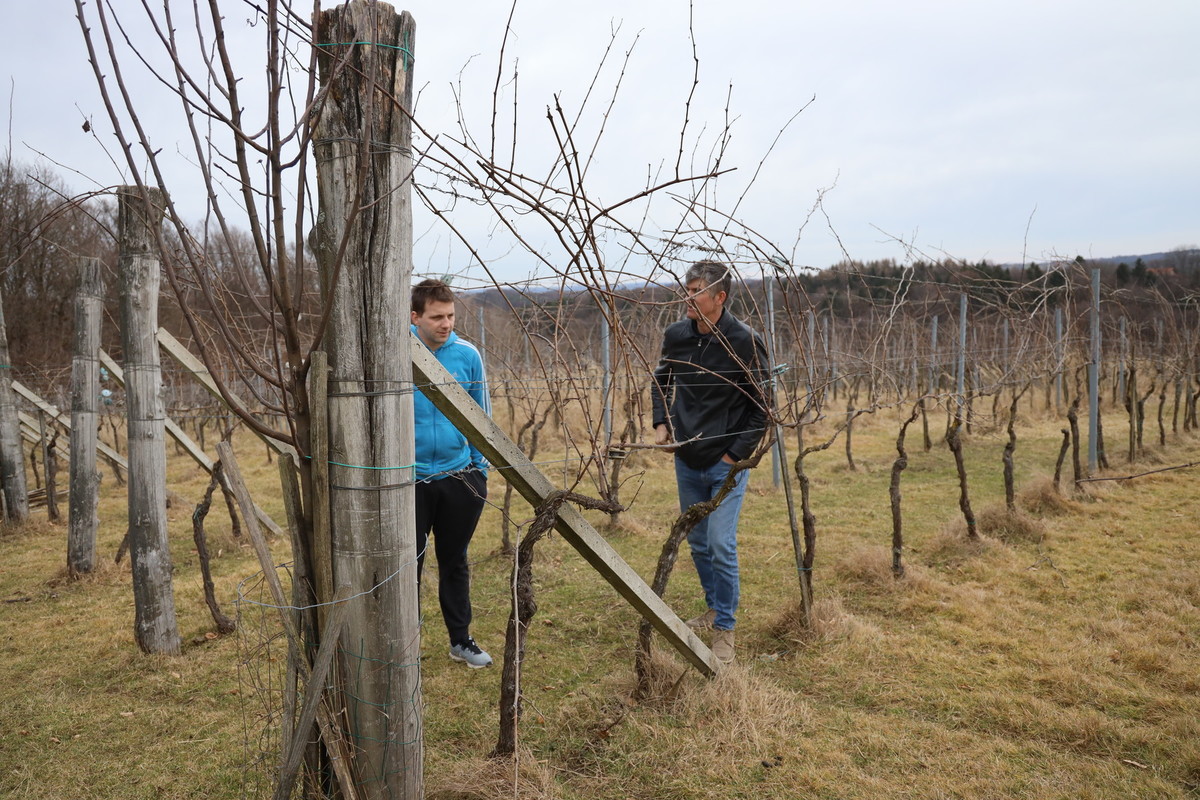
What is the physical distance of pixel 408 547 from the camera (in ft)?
5.70

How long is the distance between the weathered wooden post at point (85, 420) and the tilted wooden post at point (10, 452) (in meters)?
1.97

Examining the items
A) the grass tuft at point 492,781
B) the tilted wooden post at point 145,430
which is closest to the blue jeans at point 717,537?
the grass tuft at point 492,781

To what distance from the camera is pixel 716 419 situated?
10.6 ft

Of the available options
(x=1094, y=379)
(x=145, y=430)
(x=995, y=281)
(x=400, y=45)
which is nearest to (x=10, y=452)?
(x=145, y=430)

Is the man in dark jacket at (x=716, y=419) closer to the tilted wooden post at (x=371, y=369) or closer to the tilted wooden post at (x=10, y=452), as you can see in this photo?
the tilted wooden post at (x=371, y=369)

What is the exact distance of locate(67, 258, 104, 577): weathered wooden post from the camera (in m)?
4.68

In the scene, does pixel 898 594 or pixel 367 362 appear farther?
pixel 898 594

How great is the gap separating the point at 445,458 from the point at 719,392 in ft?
4.06

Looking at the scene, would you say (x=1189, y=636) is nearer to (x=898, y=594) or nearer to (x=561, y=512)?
(x=898, y=594)

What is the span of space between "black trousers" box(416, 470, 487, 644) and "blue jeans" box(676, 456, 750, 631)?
959 millimetres

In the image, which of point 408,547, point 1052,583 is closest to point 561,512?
point 408,547

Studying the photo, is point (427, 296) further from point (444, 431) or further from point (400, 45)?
point (400, 45)

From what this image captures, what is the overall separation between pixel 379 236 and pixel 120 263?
2.33 meters

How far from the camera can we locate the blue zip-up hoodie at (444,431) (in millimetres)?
2879
